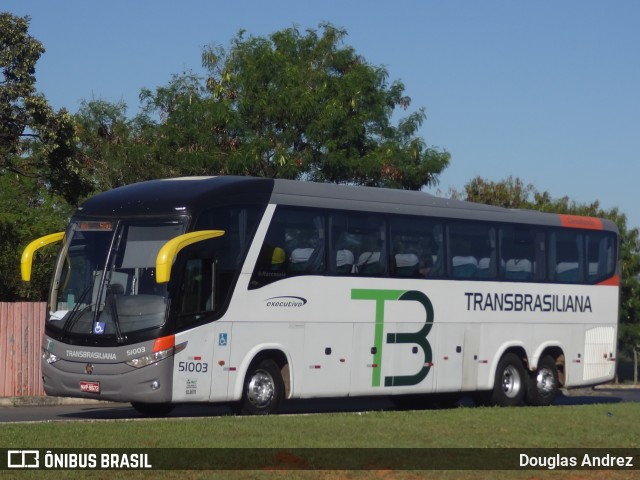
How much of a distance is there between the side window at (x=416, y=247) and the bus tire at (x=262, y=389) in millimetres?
3077

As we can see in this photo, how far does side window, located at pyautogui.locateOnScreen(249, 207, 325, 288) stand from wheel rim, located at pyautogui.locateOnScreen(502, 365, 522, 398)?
556 cm

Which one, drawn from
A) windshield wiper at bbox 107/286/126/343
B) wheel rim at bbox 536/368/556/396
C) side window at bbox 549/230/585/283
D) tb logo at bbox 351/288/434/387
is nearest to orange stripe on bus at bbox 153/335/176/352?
windshield wiper at bbox 107/286/126/343

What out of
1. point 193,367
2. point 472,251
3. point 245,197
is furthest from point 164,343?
point 472,251

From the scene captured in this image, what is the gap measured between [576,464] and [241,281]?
711 cm

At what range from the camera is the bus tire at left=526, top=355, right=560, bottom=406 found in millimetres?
24656

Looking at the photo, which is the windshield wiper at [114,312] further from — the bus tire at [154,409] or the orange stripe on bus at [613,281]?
the orange stripe on bus at [613,281]

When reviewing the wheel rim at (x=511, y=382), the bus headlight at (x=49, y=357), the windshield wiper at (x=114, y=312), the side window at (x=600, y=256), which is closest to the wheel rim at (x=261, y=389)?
the windshield wiper at (x=114, y=312)

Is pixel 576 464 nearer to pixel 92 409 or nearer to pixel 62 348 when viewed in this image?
pixel 62 348

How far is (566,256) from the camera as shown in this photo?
25250mm

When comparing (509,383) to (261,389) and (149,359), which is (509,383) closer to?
(261,389)

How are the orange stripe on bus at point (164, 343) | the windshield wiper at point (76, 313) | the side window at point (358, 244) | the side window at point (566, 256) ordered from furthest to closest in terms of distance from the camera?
the side window at point (566, 256), the side window at point (358, 244), the windshield wiper at point (76, 313), the orange stripe on bus at point (164, 343)

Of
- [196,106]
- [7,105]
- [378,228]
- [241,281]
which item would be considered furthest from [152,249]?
[196,106]

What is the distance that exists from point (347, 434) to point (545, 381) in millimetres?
10453

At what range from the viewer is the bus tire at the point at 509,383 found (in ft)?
78.7
